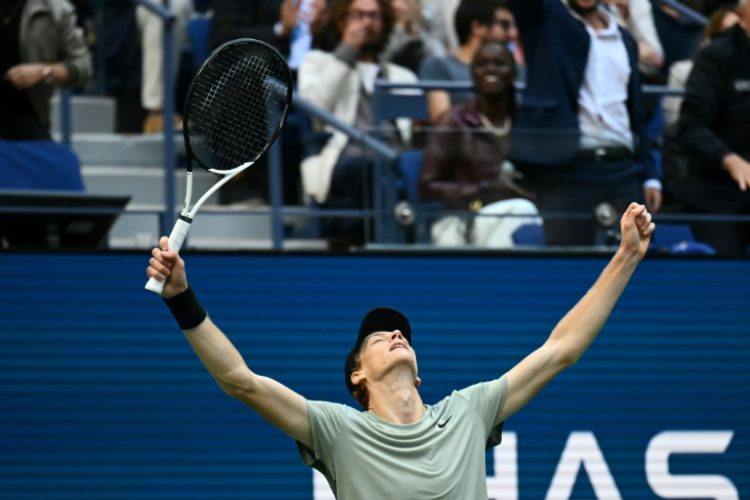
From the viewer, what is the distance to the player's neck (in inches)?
217

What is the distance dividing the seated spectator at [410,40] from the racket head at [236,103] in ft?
Answer: 10.7

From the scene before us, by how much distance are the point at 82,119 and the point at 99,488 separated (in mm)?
2962

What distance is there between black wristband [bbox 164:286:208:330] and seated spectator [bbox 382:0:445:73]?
465 cm

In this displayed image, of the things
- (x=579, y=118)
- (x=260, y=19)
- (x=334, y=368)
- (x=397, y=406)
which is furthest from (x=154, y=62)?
(x=397, y=406)

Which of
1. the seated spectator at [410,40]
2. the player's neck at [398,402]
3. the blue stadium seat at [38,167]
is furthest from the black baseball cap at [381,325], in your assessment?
the seated spectator at [410,40]

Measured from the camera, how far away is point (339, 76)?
9.31 metres

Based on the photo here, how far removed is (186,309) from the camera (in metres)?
5.09

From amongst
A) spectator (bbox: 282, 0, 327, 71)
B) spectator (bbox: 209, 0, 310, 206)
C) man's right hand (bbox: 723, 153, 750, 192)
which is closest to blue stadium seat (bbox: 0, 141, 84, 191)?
spectator (bbox: 209, 0, 310, 206)

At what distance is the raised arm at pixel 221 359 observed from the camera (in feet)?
16.3

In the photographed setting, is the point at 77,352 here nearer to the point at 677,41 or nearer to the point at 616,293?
the point at 616,293

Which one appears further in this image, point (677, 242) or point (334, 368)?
point (677, 242)

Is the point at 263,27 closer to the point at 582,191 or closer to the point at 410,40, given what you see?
the point at 410,40

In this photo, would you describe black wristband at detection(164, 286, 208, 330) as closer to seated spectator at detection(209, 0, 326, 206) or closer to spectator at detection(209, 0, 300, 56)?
seated spectator at detection(209, 0, 326, 206)

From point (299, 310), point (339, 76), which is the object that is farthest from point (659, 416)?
point (339, 76)
